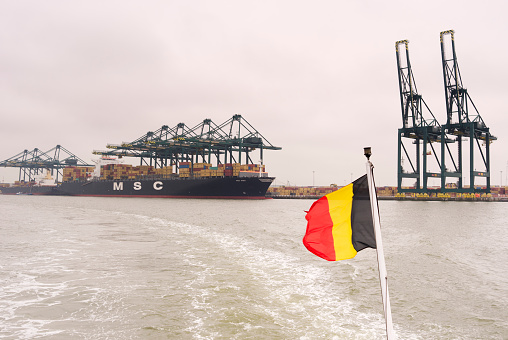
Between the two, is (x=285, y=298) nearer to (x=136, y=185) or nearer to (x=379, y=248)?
(x=379, y=248)

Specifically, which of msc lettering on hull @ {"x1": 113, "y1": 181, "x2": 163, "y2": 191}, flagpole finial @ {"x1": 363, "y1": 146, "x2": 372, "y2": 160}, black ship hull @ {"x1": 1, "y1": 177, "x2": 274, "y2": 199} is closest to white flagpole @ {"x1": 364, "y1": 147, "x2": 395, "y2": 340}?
flagpole finial @ {"x1": 363, "y1": 146, "x2": 372, "y2": 160}

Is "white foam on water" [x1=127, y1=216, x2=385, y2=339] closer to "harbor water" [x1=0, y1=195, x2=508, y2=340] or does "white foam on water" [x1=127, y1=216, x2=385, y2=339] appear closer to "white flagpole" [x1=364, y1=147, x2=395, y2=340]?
"harbor water" [x1=0, y1=195, x2=508, y2=340]

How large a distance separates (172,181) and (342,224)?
7319 centimetres

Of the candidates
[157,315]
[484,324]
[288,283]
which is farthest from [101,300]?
[484,324]

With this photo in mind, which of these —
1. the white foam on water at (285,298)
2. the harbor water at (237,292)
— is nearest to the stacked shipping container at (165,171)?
the harbor water at (237,292)

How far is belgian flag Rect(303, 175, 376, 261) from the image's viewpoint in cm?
401

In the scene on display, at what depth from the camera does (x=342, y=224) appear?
414 centimetres

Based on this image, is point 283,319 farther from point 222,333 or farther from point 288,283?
point 288,283

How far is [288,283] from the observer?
31.5ft

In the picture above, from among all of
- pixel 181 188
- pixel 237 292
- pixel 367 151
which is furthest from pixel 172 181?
pixel 367 151

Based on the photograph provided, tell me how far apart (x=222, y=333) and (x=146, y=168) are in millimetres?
86474

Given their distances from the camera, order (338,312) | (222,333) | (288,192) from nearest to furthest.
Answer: (222,333), (338,312), (288,192)

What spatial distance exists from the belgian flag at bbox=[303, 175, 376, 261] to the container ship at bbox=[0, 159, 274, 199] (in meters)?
62.3

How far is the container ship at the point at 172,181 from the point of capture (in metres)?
68.0
